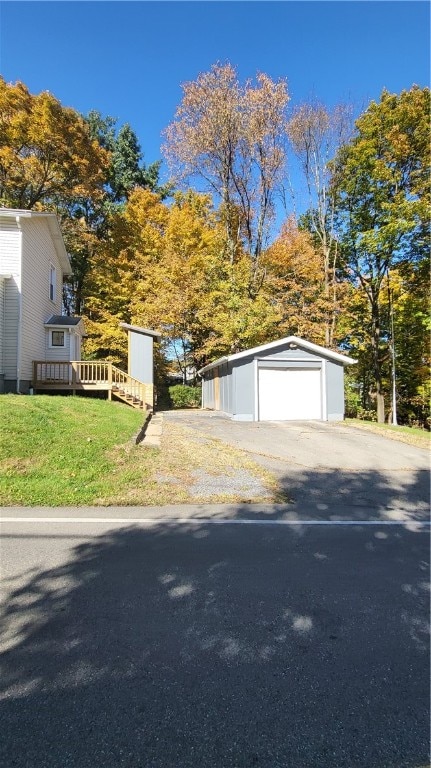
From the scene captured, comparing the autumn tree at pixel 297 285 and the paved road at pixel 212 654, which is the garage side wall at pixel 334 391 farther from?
the paved road at pixel 212 654

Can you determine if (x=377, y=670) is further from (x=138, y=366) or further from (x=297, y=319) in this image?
(x=297, y=319)

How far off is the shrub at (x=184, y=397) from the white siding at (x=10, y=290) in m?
11.5

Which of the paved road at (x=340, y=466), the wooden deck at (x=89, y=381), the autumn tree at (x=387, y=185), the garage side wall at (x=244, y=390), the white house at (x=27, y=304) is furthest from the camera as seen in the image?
the autumn tree at (x=387, y=185)

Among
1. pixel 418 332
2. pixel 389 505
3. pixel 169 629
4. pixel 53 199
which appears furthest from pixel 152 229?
pixel 169 629

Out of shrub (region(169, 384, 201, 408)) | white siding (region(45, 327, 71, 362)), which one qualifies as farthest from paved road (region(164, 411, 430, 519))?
shrub (region(169, 384, 201, 408))

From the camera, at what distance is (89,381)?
1636cm

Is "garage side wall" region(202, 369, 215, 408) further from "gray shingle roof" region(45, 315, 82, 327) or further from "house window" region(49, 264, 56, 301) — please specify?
"house window" region(49, 264, 56, 301)

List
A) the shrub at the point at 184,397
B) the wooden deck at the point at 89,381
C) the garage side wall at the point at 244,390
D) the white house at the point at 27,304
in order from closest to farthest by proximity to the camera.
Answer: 1. the white house at the point at 27,304
2. the wooden deck at the point at 89,381
3. the garage side wall at the point at 244,390
4. the shrub at the point at 184,397

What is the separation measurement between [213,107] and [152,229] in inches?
290

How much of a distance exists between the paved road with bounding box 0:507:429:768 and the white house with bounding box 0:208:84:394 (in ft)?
37.6

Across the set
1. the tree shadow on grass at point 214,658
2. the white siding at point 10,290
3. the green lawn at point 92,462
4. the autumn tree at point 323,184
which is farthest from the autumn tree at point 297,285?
the tree shadow on grass at point 214,658

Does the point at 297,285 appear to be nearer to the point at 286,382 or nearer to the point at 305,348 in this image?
the point at 305,348

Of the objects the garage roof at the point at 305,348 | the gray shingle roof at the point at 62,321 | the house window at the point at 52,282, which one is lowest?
the garage roof at the point at 305,348

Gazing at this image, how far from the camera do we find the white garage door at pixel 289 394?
16594 mm
